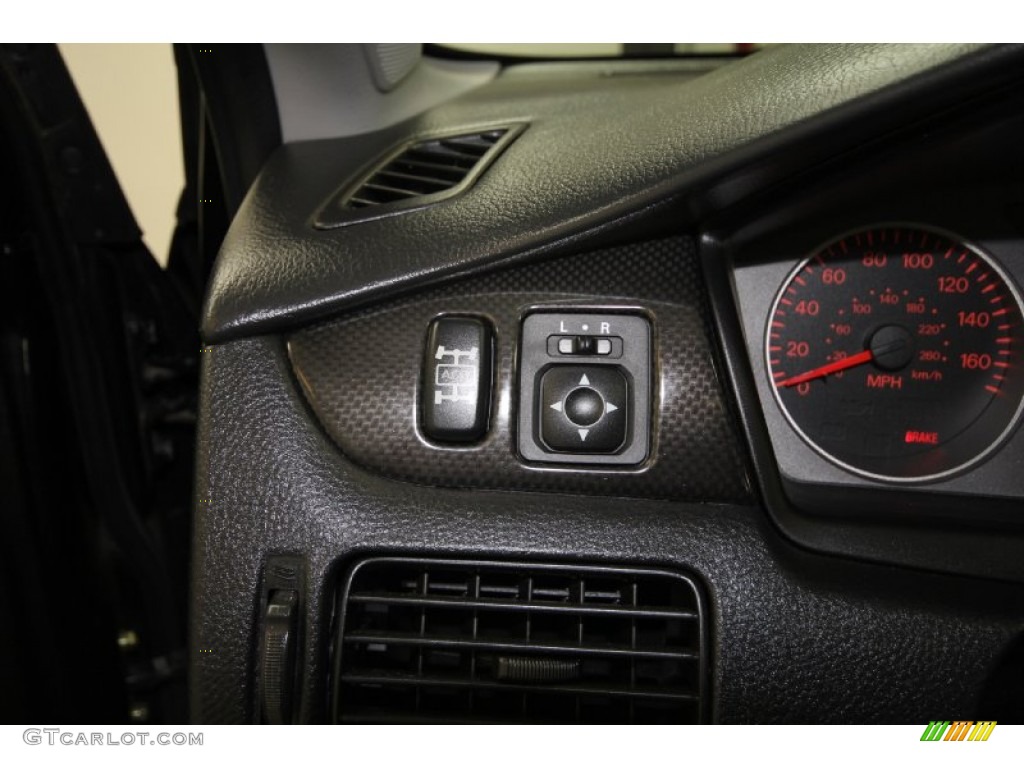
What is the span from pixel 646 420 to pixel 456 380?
0.67 ft

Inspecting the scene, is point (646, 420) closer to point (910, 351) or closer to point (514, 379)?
point (514, 379)

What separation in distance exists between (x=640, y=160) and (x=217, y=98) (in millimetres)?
555

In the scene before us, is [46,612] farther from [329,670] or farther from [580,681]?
[580,681]

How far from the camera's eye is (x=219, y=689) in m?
0.85

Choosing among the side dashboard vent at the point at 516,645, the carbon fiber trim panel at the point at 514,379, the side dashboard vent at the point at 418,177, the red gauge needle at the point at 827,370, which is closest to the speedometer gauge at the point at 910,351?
the red gauge needle at the point at 827,370

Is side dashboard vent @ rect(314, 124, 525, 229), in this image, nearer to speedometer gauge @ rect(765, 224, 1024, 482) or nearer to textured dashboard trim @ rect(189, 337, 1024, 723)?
textured dashboard trim @ rect(189, 337, 1024, 723)

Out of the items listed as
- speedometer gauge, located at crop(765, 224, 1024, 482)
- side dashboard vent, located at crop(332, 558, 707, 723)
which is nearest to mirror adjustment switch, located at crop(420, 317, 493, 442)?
side dashboard vent, located at crop(332, 558, 707, 723)

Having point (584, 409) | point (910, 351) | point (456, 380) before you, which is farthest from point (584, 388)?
point (910, 351)

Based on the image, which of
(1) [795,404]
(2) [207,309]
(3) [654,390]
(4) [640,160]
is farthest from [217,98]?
(1) [795,404]

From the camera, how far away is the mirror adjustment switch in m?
0.87

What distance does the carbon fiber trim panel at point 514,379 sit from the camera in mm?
Result: 874

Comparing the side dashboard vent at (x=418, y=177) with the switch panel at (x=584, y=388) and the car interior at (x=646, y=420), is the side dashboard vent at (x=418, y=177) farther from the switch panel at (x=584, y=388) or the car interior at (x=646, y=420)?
the switch panel at (x=584, y=388)

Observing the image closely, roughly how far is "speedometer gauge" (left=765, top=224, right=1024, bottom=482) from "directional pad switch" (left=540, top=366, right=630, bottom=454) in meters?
0.20

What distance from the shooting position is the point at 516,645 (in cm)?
83
